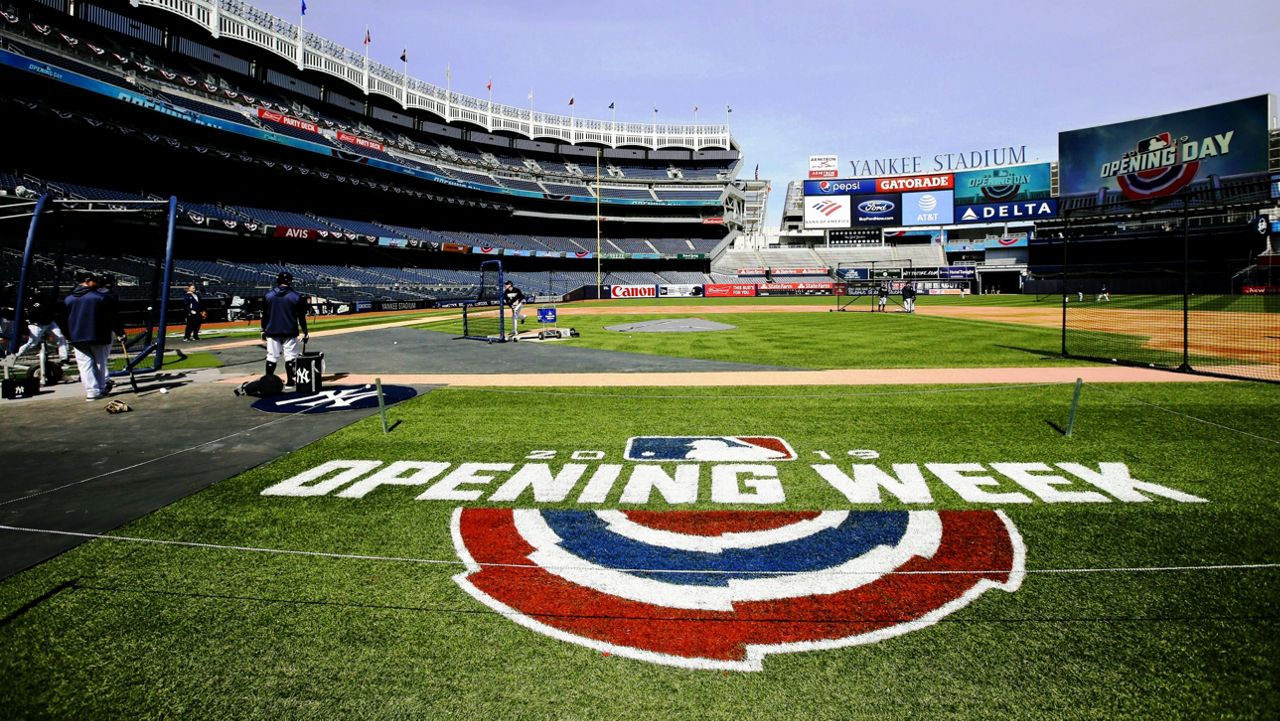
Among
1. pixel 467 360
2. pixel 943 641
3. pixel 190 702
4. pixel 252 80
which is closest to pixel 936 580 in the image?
pixel 943 641

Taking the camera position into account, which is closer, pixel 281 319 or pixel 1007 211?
pixel 281 319

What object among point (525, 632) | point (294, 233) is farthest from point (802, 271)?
point (525, 632)

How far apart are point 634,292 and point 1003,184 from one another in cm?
5227

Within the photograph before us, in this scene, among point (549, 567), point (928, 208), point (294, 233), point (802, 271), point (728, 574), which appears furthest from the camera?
point (802, 271)

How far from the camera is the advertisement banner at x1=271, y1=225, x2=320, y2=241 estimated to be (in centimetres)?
4319

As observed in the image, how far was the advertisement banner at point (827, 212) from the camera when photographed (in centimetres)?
8088

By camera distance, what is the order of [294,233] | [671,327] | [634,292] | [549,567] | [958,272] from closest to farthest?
[549,567], [671,327], [294,233], [634,292], [958,272]

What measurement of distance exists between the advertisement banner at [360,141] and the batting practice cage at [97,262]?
19.7 metres

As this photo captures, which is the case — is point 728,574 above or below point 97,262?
below

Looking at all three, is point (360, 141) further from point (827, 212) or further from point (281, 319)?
point (827, 212)

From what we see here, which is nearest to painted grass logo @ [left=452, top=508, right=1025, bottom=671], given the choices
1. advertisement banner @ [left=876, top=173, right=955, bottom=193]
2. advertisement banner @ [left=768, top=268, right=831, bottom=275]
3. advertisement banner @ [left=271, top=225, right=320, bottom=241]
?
advertisement banner @ [left=271, top=225, right=320, bottom=241]

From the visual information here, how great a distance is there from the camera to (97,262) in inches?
1200

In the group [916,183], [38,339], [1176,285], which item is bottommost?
[38,339]

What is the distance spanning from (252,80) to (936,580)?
210 ft
